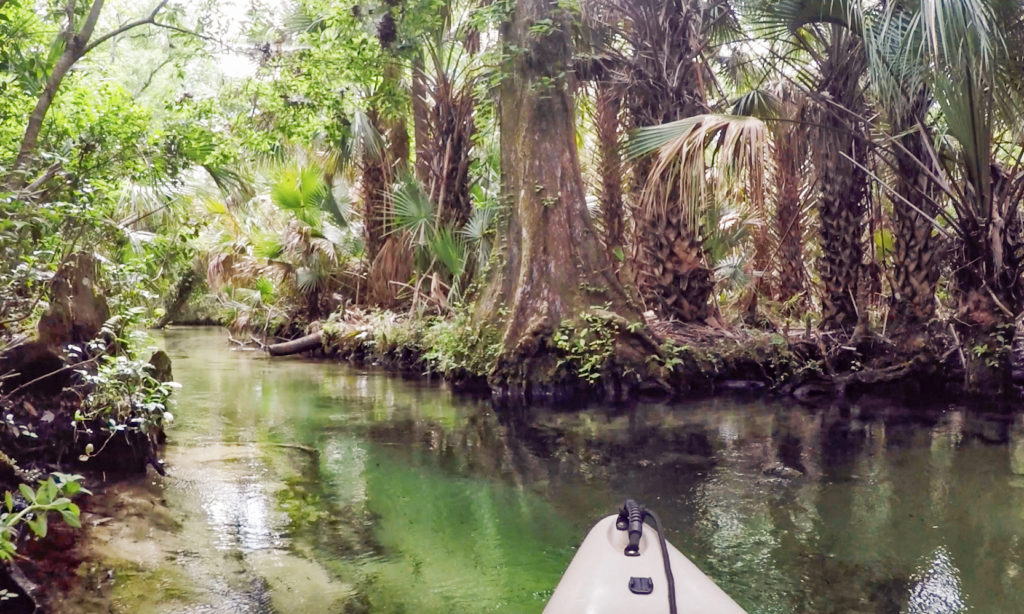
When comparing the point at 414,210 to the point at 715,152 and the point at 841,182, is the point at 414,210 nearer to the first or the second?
the point at 715,152

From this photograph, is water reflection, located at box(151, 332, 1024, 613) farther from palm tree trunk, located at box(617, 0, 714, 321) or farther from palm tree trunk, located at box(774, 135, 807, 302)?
palm tree trunk, located at box(774, 135, 807, 302)

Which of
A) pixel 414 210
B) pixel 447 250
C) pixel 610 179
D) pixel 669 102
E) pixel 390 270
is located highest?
pixel 669 102

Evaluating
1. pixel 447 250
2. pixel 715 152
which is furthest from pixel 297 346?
pixel 715 152

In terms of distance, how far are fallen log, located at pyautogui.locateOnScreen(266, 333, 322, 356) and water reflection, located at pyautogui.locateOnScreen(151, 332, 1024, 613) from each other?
6566 mm

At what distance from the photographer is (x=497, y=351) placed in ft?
31.9

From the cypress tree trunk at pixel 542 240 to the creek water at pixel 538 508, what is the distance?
1333 millimetres

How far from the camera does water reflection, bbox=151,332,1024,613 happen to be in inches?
137

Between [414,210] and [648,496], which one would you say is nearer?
[648,496]

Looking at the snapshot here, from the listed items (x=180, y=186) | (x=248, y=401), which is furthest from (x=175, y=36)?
(x=248, y=401)

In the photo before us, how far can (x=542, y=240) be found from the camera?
31.4 ft

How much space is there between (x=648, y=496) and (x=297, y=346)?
11579 millimetres

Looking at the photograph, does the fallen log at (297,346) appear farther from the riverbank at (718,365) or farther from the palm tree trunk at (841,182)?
the palm tree trunk at (841,182)

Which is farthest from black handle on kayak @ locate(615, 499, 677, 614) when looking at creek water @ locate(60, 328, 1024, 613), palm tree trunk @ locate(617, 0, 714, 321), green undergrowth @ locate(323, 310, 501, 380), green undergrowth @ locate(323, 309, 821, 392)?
palm tree trunk @ locate(617, 0, 714, 321)

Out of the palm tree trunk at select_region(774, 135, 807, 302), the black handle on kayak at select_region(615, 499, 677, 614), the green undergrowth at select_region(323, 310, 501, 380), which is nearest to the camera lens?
the black handle on kayak at select_region(615, 499, 677, 614)
